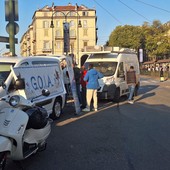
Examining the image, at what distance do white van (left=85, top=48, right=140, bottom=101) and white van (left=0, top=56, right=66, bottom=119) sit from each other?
410 cm

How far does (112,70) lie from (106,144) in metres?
9.09

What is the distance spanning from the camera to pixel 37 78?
345 inches

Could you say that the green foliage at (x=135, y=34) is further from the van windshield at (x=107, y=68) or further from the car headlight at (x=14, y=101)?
the car headlight at (x=14, y=101)

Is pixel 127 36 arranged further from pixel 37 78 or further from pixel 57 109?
pixel 37 78

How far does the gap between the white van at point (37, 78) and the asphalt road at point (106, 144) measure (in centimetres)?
61

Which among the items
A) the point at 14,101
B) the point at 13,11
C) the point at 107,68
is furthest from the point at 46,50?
the point at 14,101

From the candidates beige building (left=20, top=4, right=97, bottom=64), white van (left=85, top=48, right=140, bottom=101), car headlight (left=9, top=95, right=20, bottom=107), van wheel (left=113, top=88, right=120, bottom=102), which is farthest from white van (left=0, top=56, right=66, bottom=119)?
beige building (left=20, top=4, right=97, bottom=64)

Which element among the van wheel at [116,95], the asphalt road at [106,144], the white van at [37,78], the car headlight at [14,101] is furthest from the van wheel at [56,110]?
the car headlight at [14,101]

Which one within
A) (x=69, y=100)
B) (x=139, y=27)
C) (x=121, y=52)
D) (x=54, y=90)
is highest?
(x=139, y=27)

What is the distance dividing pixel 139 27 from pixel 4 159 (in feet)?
305

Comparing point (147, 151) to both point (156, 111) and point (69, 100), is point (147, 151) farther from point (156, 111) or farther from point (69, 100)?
point (69, 100)

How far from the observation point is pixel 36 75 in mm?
8742

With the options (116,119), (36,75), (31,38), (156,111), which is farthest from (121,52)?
(31,38)

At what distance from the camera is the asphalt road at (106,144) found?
18.4 feet
